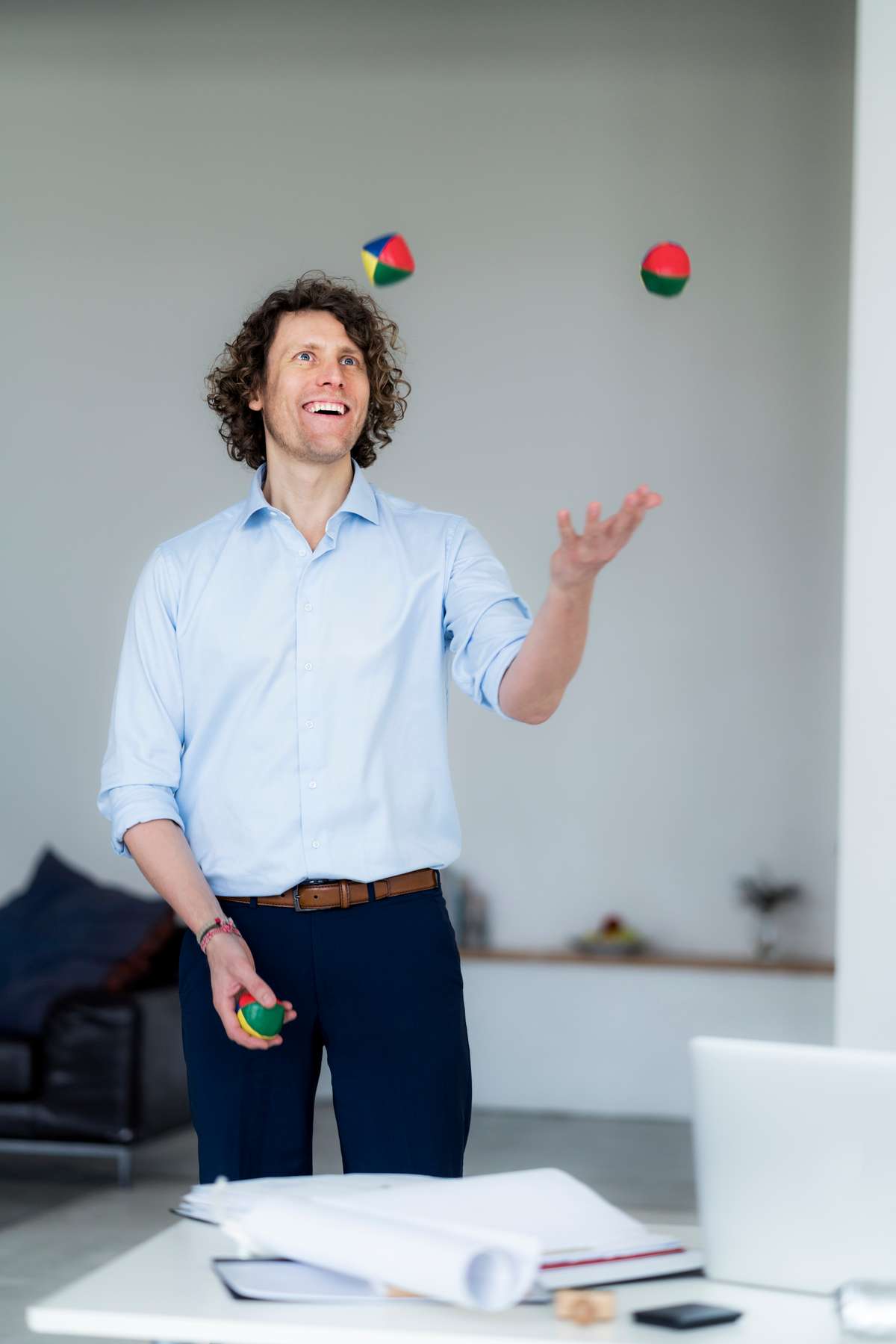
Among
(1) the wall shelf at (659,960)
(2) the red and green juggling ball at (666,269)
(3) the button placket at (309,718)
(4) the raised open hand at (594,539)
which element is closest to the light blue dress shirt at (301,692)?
(3) the button placket at (309,718)

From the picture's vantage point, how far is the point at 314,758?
1953mm

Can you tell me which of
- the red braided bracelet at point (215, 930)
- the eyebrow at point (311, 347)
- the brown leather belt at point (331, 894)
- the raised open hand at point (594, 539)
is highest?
the eyebrow at point (311, 347)

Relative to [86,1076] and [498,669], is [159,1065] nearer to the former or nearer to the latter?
[86,1076]

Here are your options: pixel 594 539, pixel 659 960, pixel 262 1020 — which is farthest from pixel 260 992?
pixel 659 960

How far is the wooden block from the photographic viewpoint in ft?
3.62

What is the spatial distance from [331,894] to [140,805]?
0.27 meters

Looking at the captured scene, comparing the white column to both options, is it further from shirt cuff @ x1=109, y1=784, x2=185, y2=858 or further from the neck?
shirt cuff @ x1=109, y1=784, x2=185, y2=858

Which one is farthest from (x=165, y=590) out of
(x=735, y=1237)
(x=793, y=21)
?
(x=793, y=21)

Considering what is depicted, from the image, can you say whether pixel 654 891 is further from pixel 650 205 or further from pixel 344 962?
pixel 344 962

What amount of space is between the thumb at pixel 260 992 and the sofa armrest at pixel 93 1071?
2.79 meters

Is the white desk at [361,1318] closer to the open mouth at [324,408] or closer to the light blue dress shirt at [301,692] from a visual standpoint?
the light blue dress shirt at [301,692]

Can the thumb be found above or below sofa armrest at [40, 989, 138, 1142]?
above

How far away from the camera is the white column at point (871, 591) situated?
3469 mm

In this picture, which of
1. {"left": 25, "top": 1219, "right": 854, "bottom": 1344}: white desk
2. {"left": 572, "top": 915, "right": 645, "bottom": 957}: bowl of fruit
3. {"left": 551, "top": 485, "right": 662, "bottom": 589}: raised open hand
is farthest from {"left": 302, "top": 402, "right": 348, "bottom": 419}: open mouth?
{"left": 572, "top": 915, "right": 645, "bottom": 957}: bowl of fruit
